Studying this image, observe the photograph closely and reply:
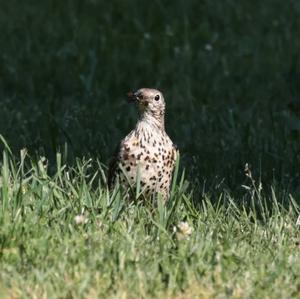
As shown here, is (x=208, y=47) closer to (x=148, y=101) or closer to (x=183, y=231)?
(x=148, y=101)

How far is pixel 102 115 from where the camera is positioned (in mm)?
9023

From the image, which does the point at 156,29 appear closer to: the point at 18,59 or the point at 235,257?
the point at 18,59

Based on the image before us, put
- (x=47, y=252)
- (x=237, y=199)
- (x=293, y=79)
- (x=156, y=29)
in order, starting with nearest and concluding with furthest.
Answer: (x=47, y=252), (x=237, y=199), (x=293, y=79), (x=156, y=29)

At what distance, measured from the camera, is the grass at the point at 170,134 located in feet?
16.8

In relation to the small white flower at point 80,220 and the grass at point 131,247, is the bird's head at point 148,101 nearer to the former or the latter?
the grass at point 131,247

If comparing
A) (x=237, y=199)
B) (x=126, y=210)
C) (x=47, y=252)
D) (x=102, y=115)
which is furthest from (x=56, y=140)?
(x=47, y=252)

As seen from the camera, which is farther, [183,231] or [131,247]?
[183,231]

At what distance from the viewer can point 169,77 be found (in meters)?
10.6

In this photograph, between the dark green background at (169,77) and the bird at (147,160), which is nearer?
the bird at (147,160)

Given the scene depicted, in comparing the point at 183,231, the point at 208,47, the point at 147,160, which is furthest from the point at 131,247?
the point at 208,47

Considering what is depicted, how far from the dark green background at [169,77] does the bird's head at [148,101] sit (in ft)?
2.23

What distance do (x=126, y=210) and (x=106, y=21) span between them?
627 centimetres

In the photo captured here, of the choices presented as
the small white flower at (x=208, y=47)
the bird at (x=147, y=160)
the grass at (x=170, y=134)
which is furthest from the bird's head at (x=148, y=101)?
the small white flower at (x=208, y=47)

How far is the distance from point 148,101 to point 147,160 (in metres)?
0.42
